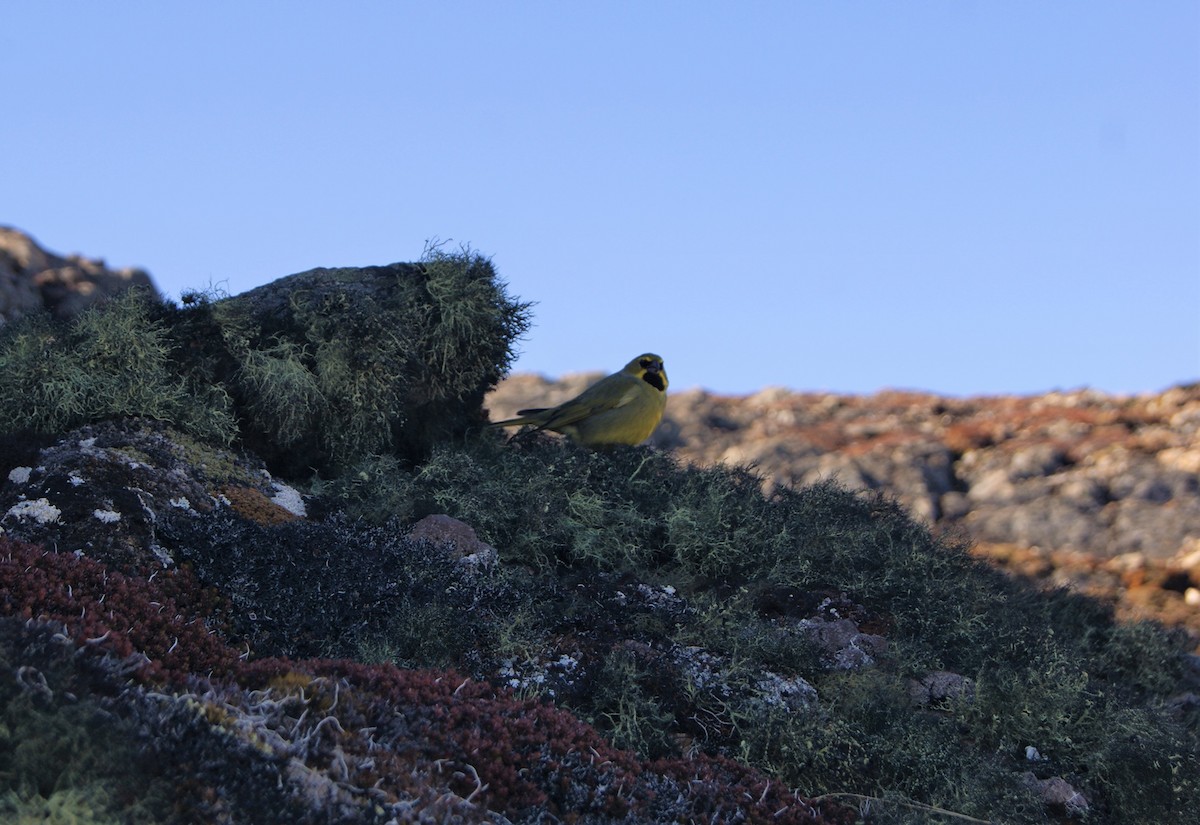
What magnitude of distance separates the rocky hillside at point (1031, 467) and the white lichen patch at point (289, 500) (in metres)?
4.06

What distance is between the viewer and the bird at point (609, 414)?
32.9ft

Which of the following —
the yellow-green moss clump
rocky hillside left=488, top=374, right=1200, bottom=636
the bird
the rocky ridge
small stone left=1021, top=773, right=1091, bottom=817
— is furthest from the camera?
rocky hillside left=488, top=374, right=1200, bottom=636

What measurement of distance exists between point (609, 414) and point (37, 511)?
4691 millimetres

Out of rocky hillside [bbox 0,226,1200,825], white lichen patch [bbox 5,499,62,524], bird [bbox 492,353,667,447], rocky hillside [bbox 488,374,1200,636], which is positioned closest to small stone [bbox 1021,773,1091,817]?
rocky hillside [bbox 0,226,1200,825]

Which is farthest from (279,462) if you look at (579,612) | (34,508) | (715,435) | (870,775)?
(715,435)

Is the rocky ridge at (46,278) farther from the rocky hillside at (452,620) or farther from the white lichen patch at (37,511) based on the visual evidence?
the white lichen patch at (37,511)

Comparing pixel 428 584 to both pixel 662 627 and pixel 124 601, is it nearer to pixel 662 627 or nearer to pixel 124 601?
pixel 662 627

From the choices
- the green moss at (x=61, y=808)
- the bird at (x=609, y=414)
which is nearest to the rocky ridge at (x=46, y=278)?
the bird at (x=609, y=414)

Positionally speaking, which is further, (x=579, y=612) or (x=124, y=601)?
(x=579, y=612)

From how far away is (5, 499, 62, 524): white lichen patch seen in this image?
6641 mm

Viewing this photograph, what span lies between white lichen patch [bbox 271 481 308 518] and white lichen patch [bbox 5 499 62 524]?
1670 millimetres

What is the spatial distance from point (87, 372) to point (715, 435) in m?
10.5

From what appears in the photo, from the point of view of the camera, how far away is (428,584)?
6863 millimetres

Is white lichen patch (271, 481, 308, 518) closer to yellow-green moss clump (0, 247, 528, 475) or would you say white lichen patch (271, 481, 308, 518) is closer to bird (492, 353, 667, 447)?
yellow-green moss clump (0, 247, 528, 475)
